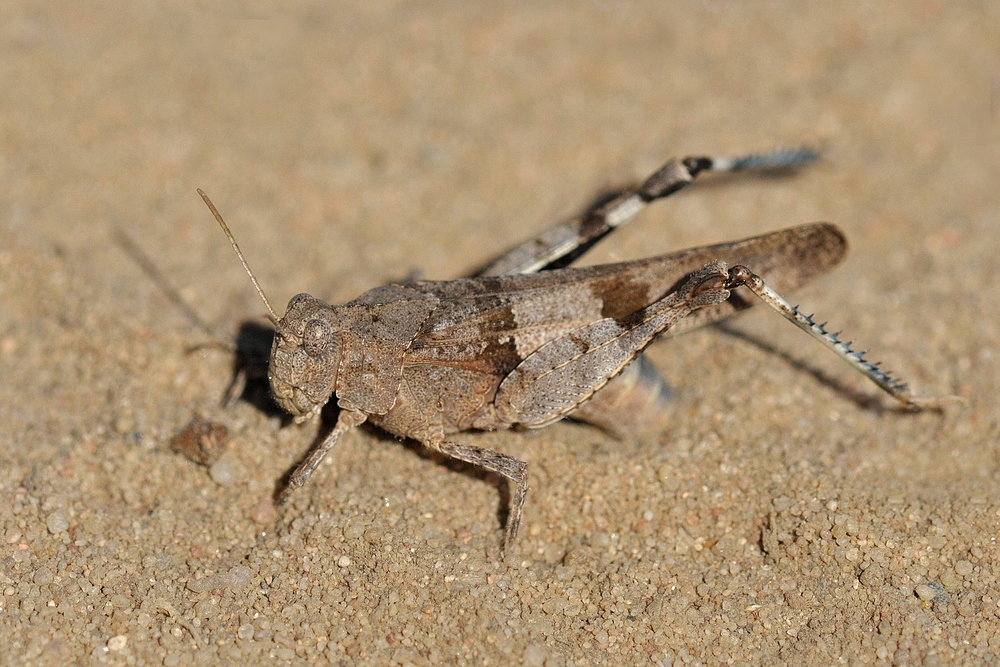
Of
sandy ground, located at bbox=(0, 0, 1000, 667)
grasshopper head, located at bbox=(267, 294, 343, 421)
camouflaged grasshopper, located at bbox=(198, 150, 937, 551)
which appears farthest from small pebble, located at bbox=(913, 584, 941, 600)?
grasshopper head, located at bbox=(267, 294, 343, 421)

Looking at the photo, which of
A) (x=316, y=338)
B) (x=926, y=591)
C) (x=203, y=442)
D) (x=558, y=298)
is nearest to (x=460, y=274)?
(x=558, y=298)

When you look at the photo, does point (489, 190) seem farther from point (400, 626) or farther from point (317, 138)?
point (400, 626)

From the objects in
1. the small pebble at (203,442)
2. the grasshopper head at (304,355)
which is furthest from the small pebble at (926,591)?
the small pebble at (203,442)

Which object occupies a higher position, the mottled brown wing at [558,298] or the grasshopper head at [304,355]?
the grasshopper head at [304,355]

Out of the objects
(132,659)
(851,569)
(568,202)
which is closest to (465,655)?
(132,659)

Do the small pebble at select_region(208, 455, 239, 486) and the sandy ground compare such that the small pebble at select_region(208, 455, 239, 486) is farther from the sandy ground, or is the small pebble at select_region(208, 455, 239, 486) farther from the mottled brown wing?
the mottled brown wing

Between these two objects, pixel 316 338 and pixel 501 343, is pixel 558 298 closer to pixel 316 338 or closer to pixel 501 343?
pixel 501 343

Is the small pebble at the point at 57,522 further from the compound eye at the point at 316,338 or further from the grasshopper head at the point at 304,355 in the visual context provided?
the compound eye at the point at 316,338
